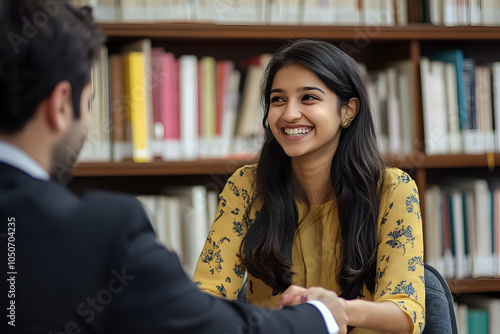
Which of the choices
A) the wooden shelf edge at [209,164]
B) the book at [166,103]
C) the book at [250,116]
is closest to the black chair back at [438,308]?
the wooden shelf edge at [209,164]

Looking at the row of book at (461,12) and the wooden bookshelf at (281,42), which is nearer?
the wooden bookshelf at (281,42)

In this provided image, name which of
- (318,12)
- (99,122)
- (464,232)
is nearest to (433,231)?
(464,232)

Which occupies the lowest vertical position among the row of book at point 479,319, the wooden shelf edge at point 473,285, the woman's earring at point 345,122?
the row of book at point 479,319

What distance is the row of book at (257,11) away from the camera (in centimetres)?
236

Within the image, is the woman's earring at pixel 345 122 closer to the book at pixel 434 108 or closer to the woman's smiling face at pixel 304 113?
the woman's smiling face at pixel 304 113

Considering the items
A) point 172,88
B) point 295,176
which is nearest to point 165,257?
point 295,176

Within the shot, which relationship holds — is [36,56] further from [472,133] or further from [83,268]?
[472,133]

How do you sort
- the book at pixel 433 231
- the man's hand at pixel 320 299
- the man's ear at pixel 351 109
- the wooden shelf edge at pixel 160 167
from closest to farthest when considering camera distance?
1. the man's hand at pixel 320 299
2. the man's ear at pixel 351 109
3. the wooden shelf edge at pixel 160 167
4. the book at pixel 433 231

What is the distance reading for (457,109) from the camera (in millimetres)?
2543

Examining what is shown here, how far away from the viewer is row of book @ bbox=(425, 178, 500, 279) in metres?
2.54

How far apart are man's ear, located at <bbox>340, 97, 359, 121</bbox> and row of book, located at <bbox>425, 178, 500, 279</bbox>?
0.85 m

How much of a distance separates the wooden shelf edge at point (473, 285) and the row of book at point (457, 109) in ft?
1.63

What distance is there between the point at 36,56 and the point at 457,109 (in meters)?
2.01

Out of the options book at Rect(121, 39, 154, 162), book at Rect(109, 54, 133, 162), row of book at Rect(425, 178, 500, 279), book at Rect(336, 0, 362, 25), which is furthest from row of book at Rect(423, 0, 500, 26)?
book at Rect(109, 54, 133, 162)
